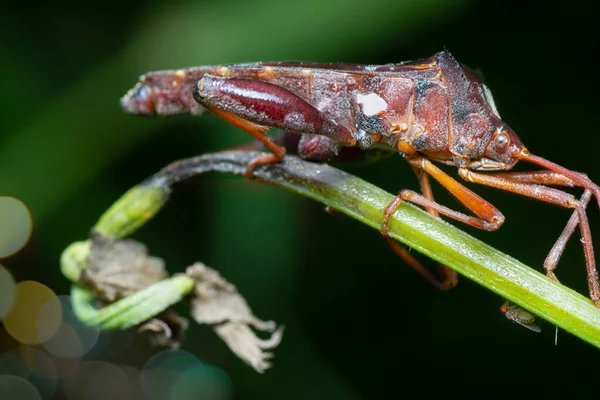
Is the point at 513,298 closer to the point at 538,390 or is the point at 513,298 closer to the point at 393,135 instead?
the point at 393,135

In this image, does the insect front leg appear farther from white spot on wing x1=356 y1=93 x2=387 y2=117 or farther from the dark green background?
the dark green background

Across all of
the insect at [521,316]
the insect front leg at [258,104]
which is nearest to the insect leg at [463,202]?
the insect at [521,316]

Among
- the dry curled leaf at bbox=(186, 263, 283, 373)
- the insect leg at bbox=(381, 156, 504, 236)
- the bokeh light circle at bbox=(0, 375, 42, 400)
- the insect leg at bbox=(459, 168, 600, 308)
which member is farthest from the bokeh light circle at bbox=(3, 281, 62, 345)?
the insect leg at bbox=(459, 168, 600, 308)

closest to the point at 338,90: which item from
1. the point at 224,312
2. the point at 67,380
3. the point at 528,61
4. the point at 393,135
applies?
the point at 393,135

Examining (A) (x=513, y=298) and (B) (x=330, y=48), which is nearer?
(A) (x=513, y=298)

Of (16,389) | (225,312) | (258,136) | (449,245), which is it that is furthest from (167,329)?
(16,389)
